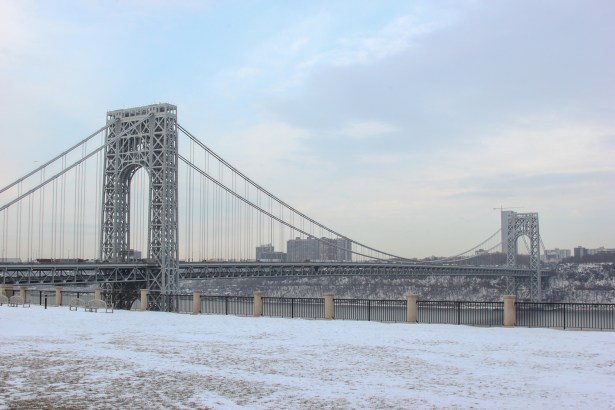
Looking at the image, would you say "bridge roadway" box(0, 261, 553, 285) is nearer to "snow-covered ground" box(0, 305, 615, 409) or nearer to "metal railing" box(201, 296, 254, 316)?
"metal railing" box(201, 296, 254, 316)

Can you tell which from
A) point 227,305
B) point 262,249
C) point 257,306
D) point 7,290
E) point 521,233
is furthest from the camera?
point 521,233

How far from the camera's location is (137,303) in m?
67.4

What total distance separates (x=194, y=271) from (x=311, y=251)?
25.4 metres

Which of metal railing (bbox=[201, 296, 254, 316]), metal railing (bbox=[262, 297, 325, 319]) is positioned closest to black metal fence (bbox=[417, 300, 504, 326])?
metal railing (bbox=[262, 297, 325, 319])

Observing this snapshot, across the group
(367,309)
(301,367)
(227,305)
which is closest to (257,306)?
(227,305)

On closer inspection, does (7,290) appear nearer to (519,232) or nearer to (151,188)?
(151,188)

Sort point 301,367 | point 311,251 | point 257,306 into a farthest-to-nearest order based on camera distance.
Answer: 1. point 311,251
2. point 257,306
3. point 301,367

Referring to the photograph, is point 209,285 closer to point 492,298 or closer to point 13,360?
point 492,298

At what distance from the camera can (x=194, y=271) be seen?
69000 millimetres

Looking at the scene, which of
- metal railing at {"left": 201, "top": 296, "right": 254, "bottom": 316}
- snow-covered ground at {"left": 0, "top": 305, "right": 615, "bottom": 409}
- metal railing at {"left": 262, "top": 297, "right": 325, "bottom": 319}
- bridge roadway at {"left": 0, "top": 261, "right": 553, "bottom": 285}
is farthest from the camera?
bridge roadway at {"left": 0, "top": 261, "right": 553, "bottom": 285}

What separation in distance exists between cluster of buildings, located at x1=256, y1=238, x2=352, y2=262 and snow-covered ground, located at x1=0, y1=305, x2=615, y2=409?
58.8 metres

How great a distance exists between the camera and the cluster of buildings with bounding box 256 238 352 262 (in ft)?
275

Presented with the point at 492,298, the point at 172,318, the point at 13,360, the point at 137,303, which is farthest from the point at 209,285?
the point at 13,360

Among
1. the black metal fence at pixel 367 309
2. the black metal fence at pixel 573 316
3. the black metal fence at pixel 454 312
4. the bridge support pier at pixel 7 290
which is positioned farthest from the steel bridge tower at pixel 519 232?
the bridge support pier at pixel 7 290
